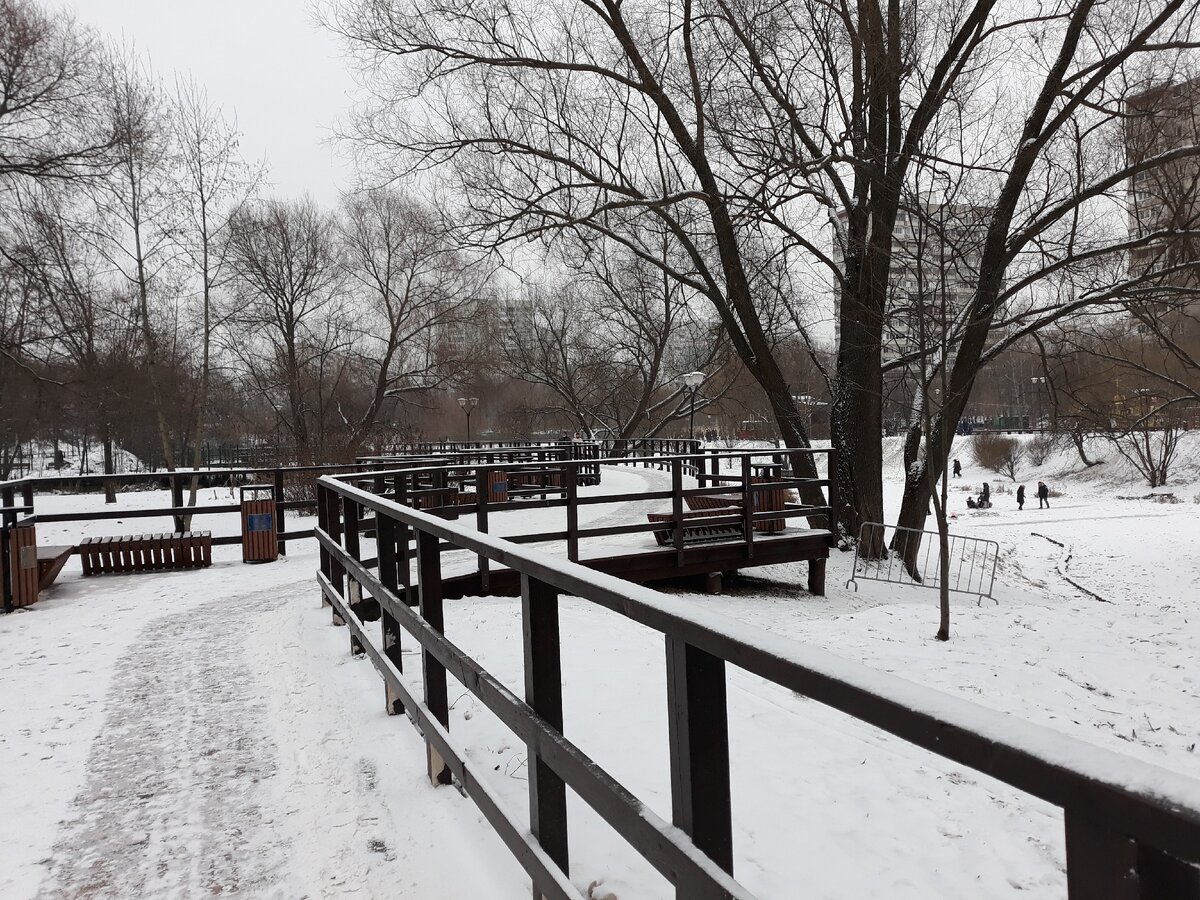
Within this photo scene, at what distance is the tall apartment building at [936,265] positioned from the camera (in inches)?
420

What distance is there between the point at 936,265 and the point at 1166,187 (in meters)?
6.34

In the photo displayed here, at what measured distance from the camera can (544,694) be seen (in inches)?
91.4

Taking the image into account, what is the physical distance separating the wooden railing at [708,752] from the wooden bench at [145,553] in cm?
854

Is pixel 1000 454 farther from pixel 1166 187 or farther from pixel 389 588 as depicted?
pixel 389 588

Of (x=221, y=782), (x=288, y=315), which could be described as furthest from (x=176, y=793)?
(x=288, y=315)

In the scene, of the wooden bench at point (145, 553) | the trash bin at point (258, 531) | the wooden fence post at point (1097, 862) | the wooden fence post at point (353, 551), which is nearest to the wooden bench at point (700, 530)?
the trash bin at point (258, 531)

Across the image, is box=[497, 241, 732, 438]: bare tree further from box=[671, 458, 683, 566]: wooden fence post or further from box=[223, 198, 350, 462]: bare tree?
box=[671, 458, 683, 566]: wooden fence post

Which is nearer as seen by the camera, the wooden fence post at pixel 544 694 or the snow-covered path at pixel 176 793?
the wooden fence post at pixel 544 694

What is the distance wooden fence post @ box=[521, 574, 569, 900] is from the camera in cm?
232

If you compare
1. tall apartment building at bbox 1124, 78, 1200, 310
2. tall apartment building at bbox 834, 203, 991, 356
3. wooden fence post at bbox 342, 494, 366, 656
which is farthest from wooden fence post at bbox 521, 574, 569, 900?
tall apartment building at bbox 1124, 78, 1200, 310

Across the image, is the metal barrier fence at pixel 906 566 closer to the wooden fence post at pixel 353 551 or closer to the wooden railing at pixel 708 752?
the wooden fence post at pixel 353 551

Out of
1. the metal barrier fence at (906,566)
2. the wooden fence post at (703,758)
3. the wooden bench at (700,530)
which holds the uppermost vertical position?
the wooden fence post at (703,758)

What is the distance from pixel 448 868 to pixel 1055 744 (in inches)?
102

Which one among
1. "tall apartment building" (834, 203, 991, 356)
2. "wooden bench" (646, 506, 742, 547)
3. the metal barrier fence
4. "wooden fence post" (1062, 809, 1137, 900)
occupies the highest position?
"tall apartment building" (834, 203, 991, 356)
